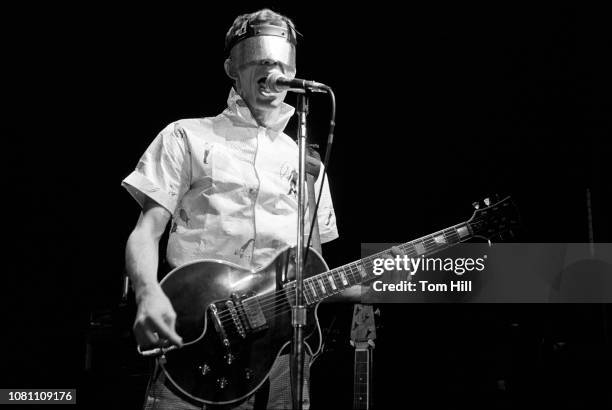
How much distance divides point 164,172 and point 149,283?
0.46 m

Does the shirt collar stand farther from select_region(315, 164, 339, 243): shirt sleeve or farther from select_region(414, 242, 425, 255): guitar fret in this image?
select_region(414, 242, 425, 255): guitar fret

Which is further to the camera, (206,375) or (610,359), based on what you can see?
(610,359)

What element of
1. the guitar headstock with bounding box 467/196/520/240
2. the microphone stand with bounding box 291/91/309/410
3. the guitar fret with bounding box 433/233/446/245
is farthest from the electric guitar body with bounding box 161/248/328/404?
the guitar headstock with bounding box 467/196/520/240

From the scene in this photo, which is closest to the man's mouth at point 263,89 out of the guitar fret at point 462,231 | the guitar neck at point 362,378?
the guitar fret at point 462,231

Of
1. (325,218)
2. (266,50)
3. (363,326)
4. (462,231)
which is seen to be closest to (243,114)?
(266,50)

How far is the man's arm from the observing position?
4.99 feet

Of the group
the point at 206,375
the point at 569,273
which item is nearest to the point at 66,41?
the point at 206,375

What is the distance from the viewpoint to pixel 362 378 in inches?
123

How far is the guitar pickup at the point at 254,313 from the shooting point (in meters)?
1.83

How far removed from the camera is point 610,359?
3639 mm

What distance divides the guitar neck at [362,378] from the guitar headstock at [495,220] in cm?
95

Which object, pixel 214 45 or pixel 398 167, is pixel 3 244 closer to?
pixel 214 45

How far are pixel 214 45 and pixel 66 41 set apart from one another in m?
1.00

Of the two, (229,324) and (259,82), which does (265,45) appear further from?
(229,324)
